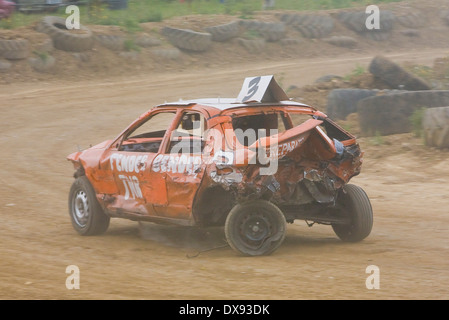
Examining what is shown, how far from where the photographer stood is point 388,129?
14227 millimetres

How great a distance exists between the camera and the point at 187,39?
84.0 ft

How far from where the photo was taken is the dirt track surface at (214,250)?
243 inches

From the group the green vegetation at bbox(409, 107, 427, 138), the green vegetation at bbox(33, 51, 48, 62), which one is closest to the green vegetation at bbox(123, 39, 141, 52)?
the green vegetation at bbox(33, 51, 48, 62)

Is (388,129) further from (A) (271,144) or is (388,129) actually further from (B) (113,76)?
(B) (113,76)

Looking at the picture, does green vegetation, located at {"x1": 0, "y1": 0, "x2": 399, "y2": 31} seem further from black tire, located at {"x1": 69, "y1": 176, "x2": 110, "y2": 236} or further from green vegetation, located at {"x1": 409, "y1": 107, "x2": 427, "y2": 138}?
black tire, located at {"x1": 69, "y1": 176, "x2": 110, "y2": 236}

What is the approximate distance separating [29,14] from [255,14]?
863 centimetres

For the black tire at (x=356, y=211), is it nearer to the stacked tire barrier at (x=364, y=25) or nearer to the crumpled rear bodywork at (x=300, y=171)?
the crumpled rear bodywork at (x=300, y=171)

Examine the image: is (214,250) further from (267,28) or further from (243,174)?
(267,28)

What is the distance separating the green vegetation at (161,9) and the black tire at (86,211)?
54.3 feet

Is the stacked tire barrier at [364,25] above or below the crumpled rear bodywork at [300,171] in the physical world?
above

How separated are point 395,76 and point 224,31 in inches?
455

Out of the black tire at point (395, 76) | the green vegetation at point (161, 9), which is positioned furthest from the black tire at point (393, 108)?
the green vegetation at point (161, 9)

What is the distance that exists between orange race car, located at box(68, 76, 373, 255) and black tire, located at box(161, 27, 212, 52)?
1740cm
